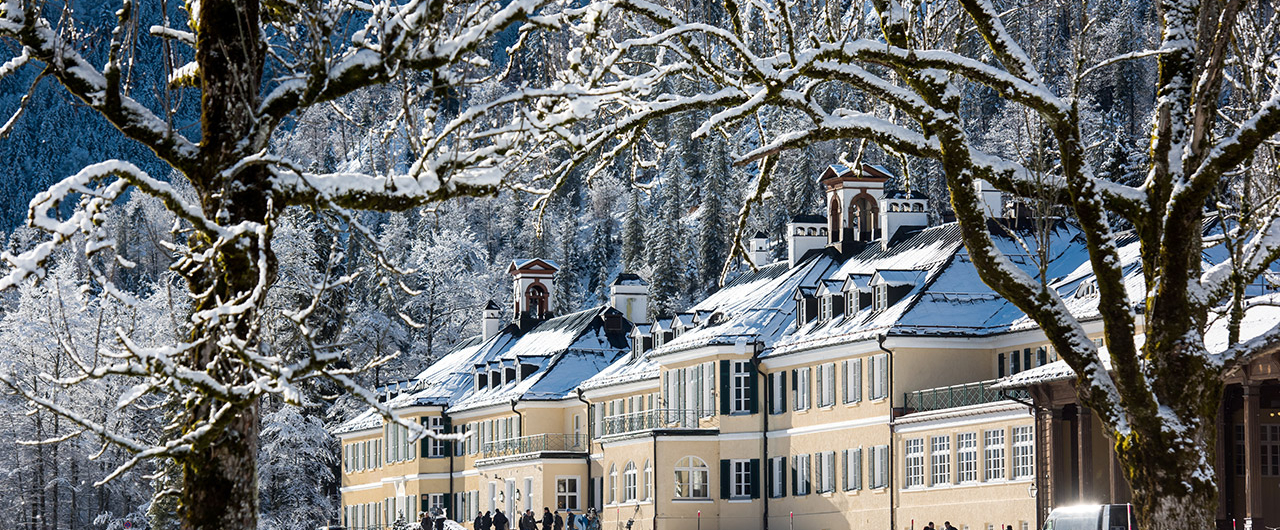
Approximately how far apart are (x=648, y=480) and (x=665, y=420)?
7.42ft

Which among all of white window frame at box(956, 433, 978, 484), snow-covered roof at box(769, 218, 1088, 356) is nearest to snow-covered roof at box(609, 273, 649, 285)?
snow-covered roof at box(769, 218, 1088, 356)

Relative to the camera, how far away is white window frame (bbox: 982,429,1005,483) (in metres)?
40.5

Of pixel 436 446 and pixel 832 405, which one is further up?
pixel 832 405

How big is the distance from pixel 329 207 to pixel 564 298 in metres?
108

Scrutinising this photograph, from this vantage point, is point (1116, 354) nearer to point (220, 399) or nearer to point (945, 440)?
point (220, 399)

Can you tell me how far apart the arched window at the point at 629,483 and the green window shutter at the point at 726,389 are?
3718mm

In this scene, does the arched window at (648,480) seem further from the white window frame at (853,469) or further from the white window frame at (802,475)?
the white window frame at (853,469)

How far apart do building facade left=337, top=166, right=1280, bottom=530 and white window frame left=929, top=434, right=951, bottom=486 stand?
2.3 inches

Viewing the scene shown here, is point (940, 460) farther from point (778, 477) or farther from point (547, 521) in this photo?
point (547, 521)

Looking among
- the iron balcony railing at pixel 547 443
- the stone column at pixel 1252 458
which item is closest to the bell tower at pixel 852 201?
the iron balcony railing at pixel 547 443

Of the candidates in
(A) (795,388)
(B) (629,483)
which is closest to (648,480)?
(B) (629,483)

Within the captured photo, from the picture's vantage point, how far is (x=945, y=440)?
42.9m

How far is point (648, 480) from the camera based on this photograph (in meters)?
52.3

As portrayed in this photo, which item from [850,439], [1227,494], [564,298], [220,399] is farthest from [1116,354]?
[564,298]
